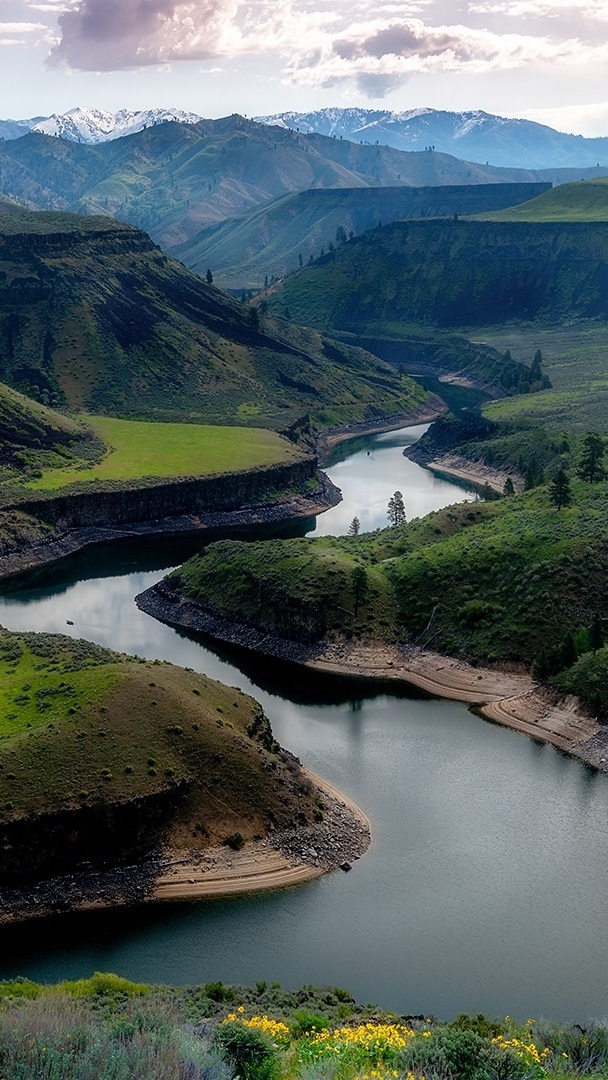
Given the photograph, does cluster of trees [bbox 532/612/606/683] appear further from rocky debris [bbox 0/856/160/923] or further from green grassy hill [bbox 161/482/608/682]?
rocky debris [bbox 0/856/160/923]

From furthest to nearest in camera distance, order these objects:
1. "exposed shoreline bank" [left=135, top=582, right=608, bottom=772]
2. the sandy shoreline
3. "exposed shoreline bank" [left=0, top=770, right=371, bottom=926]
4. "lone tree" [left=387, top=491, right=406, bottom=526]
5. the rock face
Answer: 1. the rock face
2. "lone tree" [left=387, top=491, right=406, bottom=526]
3. "exposed shoreline bank" [left=135, top=582, right=608, bottom=772]
4. the sandy shoreline
5. "exposed shoreline bank" [left=0, top=770, right=371, bottom=926]

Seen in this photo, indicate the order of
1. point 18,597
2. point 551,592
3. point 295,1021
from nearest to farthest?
point 295,1021, point 551,592, point 18,597

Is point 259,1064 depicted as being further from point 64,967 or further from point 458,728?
point 458,728

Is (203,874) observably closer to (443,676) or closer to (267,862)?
(267,862)

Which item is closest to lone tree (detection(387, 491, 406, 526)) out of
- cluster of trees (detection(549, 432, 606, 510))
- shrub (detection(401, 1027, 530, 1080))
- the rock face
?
cluster of trees (detection(549, 432, 606, 510))

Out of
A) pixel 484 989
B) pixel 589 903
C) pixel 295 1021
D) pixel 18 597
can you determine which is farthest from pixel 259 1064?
pixel 18 597

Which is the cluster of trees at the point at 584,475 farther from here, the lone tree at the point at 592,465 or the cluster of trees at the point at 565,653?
the cluster of trees at the point at 565,653

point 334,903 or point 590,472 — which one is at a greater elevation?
point 590,472
